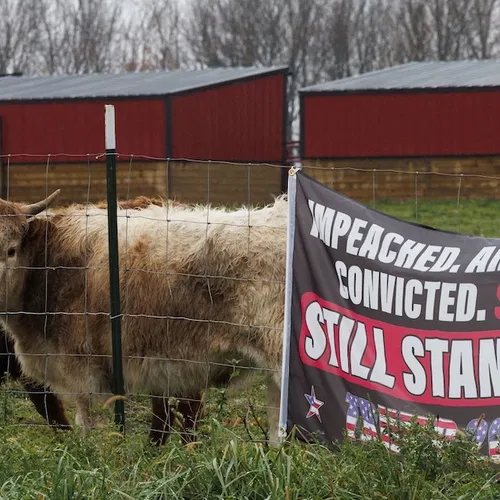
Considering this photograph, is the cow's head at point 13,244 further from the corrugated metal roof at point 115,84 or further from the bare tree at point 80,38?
the bare tree at point 80,38

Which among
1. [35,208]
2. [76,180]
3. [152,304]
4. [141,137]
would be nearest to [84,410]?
[152,304]

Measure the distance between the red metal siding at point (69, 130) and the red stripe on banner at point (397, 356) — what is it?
20606mm

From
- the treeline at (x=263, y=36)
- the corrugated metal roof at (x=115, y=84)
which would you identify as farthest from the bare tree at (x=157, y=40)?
the corrugated metal roof at (x=115, y=84)

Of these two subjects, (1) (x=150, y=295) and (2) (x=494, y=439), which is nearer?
(2) (x=494, y=439)

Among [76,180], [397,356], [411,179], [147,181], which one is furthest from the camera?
[76,180]

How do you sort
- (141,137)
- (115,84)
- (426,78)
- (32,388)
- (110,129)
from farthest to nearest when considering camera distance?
(115,84)
(426,78)
(141,137)
(32,388)
(110,129)

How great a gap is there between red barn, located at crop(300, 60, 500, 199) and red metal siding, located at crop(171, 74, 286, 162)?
6.67 feet

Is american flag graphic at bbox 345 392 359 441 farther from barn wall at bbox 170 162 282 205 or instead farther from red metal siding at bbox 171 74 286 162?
red metal siding at bbox 171 74 286 162

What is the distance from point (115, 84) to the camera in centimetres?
2859

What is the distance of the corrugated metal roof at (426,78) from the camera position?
85.9ft

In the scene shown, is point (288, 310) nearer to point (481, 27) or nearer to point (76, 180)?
point (76, 180)

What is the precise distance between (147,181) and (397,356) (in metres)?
19.9

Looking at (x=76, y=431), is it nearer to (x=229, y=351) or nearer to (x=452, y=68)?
(x=229, y=351)

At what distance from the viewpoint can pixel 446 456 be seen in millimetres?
4844
